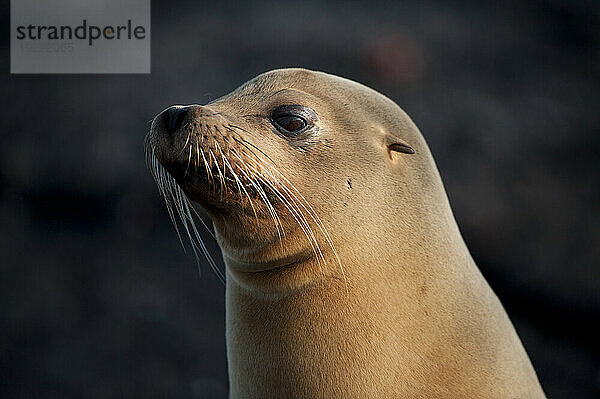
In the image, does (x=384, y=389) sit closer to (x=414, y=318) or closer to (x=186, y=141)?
(x=414, y=318)

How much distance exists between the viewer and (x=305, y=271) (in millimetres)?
1929

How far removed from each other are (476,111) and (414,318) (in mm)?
2941

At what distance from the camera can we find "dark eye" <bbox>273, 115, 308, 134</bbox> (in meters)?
1.91

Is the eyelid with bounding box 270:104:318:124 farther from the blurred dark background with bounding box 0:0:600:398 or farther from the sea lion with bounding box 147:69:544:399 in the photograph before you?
the blurred dark background with bounding box 0:0:600:398

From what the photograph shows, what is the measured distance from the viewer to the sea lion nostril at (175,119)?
1.79 m

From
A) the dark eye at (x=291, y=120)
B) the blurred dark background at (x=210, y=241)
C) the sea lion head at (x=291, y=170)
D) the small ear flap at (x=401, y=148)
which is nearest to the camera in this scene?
the sea lion head at (x=291, y=170)

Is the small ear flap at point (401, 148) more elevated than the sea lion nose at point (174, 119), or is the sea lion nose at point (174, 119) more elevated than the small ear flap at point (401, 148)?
the sea lion nose at point (174, 119)

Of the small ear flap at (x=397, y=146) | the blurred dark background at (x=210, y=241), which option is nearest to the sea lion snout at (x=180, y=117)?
the small ear flap at (x=397, y=146)

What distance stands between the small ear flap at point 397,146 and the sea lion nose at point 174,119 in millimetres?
561

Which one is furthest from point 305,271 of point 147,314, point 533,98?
point 533,98

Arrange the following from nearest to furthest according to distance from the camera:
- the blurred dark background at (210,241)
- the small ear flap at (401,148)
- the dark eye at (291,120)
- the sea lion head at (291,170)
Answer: the sea lion head at (291,170) < the dark eye at (291,120) < the small ear flap at (401,148) < the blurred dark background at (210,241)

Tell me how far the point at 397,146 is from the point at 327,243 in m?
0.35

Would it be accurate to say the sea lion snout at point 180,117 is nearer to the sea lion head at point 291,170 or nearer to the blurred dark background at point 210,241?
the sea lion head at point 291,170

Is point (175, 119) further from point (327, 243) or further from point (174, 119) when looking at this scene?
point (327, 243)
